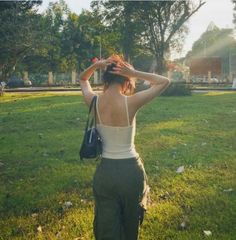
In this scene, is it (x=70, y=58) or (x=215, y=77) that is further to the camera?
(x=215, y=77)

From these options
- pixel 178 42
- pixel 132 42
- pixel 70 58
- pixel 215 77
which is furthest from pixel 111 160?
pixel 215 77

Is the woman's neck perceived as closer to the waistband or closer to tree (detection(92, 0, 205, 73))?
the waistband

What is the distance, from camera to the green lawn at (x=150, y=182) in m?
5.77

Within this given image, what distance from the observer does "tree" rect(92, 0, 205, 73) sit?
39.3 meters

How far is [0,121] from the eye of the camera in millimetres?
15461

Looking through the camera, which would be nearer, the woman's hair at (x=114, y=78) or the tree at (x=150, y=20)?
the woman's hair at (x=114, y=78)

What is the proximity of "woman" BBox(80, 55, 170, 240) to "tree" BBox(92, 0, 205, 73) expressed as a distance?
3563 centimetres

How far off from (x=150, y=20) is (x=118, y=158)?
123 ft

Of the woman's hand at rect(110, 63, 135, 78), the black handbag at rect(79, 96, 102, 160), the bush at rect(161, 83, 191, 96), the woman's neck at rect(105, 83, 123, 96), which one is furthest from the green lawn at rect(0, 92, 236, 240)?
the bush at rect(161, 83, 191, 96)

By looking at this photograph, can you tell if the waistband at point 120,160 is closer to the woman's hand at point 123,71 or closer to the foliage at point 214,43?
the woman's hand at point 123,71

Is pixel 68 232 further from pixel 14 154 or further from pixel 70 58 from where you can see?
pixel 70 58

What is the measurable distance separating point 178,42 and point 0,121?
32.4 metres

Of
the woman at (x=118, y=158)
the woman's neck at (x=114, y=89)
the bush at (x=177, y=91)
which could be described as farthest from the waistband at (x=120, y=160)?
the bush at (x=177, y=91)

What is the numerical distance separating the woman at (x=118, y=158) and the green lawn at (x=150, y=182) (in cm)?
184
